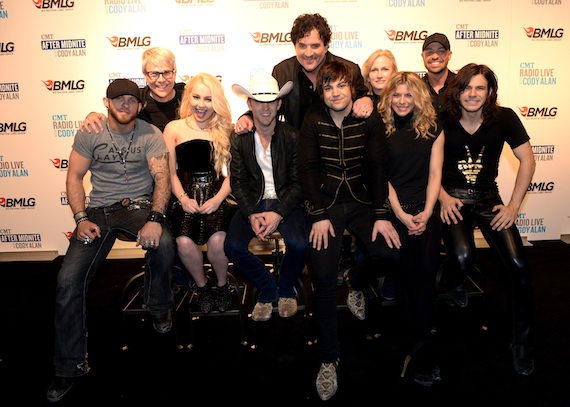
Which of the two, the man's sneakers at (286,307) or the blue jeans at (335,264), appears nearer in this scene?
the blue jeans at (335,264)

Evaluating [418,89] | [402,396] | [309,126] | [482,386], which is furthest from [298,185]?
[482,386]

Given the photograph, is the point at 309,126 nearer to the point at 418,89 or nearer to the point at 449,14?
the point at 418,89

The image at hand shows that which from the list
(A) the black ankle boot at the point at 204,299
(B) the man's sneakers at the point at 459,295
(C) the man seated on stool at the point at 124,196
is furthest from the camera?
(B) the man's sneakers at the point at 459,295

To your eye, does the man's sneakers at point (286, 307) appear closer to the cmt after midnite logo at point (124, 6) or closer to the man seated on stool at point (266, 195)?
the man seated on stool at point (266, 195)

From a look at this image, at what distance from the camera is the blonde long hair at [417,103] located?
10.7ft

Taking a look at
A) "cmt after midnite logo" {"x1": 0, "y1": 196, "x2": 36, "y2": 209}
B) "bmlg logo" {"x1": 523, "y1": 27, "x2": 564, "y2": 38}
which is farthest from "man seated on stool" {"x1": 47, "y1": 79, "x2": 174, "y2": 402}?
"bmlg logo" {"x1": 523, "y1": 27, "x2": 564, "y2": 38}

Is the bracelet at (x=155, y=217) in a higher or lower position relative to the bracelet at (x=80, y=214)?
lower

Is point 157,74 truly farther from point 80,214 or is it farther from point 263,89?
point 80,214

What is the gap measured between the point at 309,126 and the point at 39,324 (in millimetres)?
3033

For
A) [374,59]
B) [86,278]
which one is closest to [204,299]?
[86,278]

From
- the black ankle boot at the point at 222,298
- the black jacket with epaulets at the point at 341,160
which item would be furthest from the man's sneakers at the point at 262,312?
the black jacket with epaulets at the point at 341,160

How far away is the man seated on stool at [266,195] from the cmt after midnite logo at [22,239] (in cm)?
362

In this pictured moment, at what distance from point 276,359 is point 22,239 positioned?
4209 millimetres

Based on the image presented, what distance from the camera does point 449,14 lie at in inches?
215
